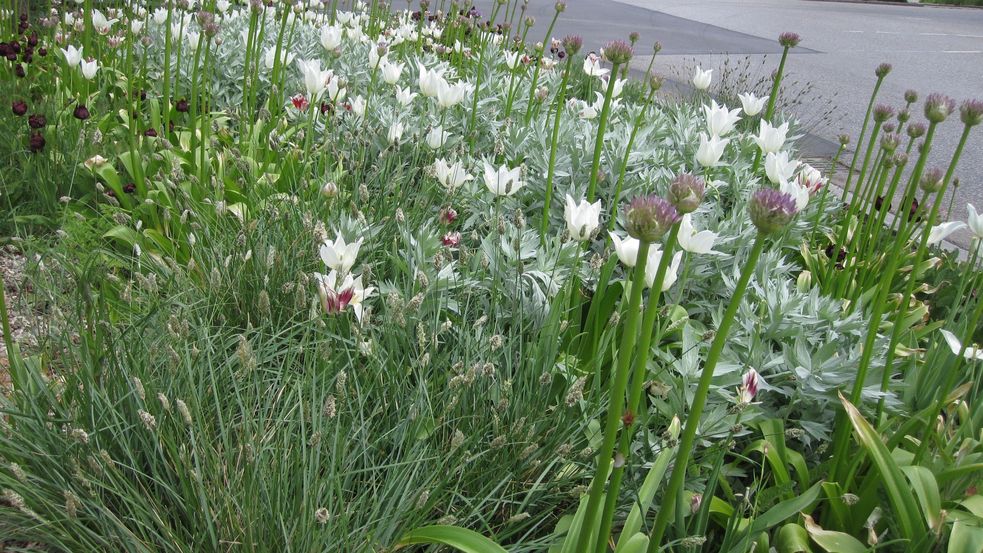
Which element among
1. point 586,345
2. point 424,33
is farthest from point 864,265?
point 424,33

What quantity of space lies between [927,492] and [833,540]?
24 cm

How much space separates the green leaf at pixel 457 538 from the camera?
153 cm

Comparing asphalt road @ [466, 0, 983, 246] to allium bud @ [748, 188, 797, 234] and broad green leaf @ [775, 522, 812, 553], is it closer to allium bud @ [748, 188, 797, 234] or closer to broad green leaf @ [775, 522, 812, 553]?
broad green leaf @ [775, 522, 812, 553]

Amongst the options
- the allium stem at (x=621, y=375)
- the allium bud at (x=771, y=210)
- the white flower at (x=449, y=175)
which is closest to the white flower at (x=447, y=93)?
the white flower at (x=449, y=175)

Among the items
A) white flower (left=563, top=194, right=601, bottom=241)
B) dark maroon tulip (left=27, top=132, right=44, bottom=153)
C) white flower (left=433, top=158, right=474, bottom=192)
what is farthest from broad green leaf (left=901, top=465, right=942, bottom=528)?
dark maroon tulip (left=27, top=132, right=44, bottom=153)

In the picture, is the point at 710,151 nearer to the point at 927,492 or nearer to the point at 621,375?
the point at 927,492

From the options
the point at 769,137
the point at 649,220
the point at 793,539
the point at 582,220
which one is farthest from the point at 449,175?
the point at 649,220

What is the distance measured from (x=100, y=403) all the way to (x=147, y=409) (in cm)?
10

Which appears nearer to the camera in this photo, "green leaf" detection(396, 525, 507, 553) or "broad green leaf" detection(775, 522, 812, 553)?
"green leaf" detection(396, 525, 507, 553)

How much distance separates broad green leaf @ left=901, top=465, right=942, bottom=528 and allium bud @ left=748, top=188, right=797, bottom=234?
1.07m

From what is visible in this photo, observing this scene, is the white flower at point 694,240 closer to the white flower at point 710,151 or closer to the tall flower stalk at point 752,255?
the tall flower stalk at point 752,255

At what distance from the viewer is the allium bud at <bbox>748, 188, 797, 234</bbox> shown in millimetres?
1119

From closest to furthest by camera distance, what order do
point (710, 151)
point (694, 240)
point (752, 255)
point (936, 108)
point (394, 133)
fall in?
1. point (752, 255)
2. point (936, 108)
3. point (694, 240)
4. point (710, 151)
5. point (394, 133)

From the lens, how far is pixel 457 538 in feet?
5.10
